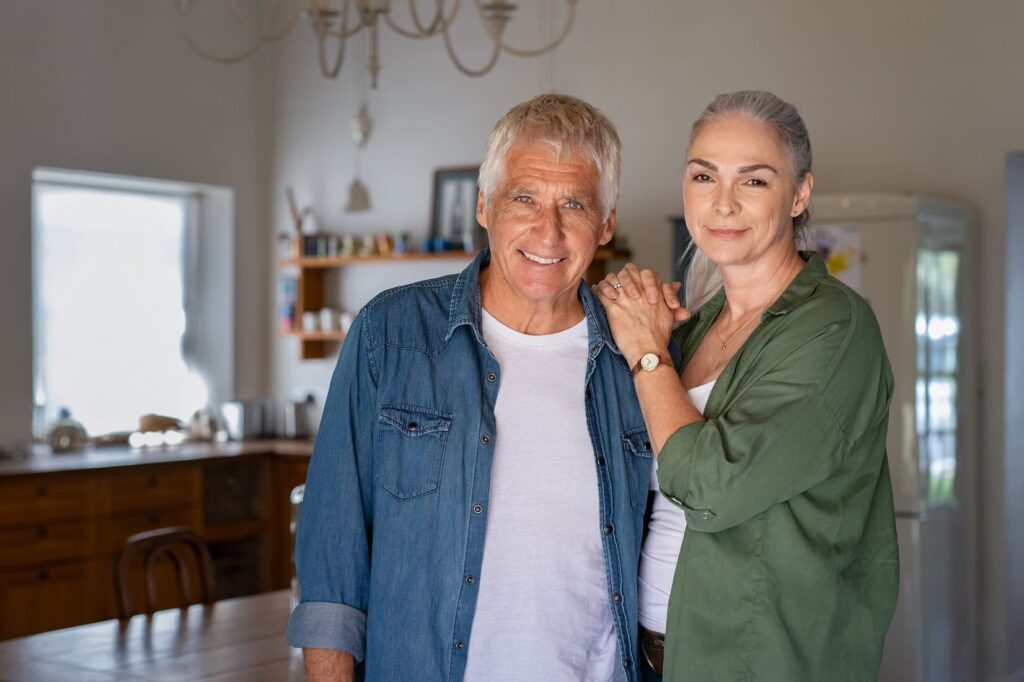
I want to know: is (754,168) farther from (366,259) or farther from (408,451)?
(366,259)

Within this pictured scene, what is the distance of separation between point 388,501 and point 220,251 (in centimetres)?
505

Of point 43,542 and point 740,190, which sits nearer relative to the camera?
point 740,190

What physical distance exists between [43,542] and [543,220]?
3781 mm

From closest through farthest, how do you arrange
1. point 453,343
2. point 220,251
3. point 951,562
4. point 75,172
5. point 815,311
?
point 815,311, point 453,343, point 951,562, point 75,172, point 220,251

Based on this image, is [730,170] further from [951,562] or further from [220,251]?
[220,251]

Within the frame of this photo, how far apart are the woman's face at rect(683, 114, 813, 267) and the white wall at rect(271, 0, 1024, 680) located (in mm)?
3165

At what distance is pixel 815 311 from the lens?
1.76m

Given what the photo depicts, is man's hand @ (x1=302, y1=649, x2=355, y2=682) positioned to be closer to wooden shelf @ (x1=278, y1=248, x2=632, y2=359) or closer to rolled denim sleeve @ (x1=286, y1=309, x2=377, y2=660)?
rolled denim sleeve @ (x1=286, y1=309, x2=377, y2=660)

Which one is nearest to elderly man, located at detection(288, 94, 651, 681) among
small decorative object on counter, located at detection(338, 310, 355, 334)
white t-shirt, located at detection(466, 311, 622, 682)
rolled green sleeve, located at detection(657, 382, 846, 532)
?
white t-shirt, located at detection(466, 311, 622, 682)

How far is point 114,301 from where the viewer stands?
6332 millimetres

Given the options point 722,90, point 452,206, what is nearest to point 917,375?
point 722,90

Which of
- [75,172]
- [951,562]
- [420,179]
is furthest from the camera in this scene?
[420,179]

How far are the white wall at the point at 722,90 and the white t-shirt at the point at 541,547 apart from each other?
10.9ft

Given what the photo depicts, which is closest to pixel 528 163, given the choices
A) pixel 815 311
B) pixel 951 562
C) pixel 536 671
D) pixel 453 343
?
pixel 453 343
